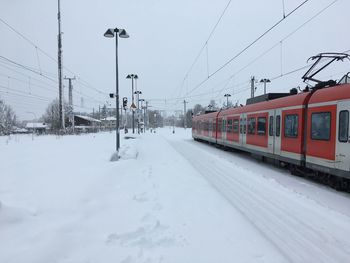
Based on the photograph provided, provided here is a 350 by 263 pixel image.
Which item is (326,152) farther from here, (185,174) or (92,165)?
(92,165)

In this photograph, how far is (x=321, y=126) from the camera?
10742 millimetres

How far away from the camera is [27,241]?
17.4 feet

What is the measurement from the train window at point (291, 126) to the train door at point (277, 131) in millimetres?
636

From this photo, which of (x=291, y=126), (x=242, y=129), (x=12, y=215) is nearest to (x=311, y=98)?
(x=291, y=126)

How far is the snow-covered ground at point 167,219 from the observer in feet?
16.6

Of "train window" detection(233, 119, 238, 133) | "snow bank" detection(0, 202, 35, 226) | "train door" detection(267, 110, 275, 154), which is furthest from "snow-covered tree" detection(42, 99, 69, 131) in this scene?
"snow bank" detection(0, 202, 35, 226)

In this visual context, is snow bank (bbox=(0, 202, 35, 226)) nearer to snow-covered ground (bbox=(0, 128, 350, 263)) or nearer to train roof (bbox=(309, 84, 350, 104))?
snow-covered ground (bbox=(0, 128, 350, 263))

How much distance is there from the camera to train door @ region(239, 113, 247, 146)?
19359 mm

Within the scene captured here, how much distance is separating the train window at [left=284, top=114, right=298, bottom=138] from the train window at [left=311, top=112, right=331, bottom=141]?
134 centimetres

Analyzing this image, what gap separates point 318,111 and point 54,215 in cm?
817

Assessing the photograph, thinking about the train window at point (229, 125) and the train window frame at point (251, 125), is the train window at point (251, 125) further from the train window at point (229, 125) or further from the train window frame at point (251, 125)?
the train window at point (229, 125)

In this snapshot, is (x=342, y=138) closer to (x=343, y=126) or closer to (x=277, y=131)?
(x=343, y=126)

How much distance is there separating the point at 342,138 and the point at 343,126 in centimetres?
32

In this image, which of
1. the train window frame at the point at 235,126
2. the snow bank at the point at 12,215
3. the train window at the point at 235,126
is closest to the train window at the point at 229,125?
the train window frame at the point at 235,126
